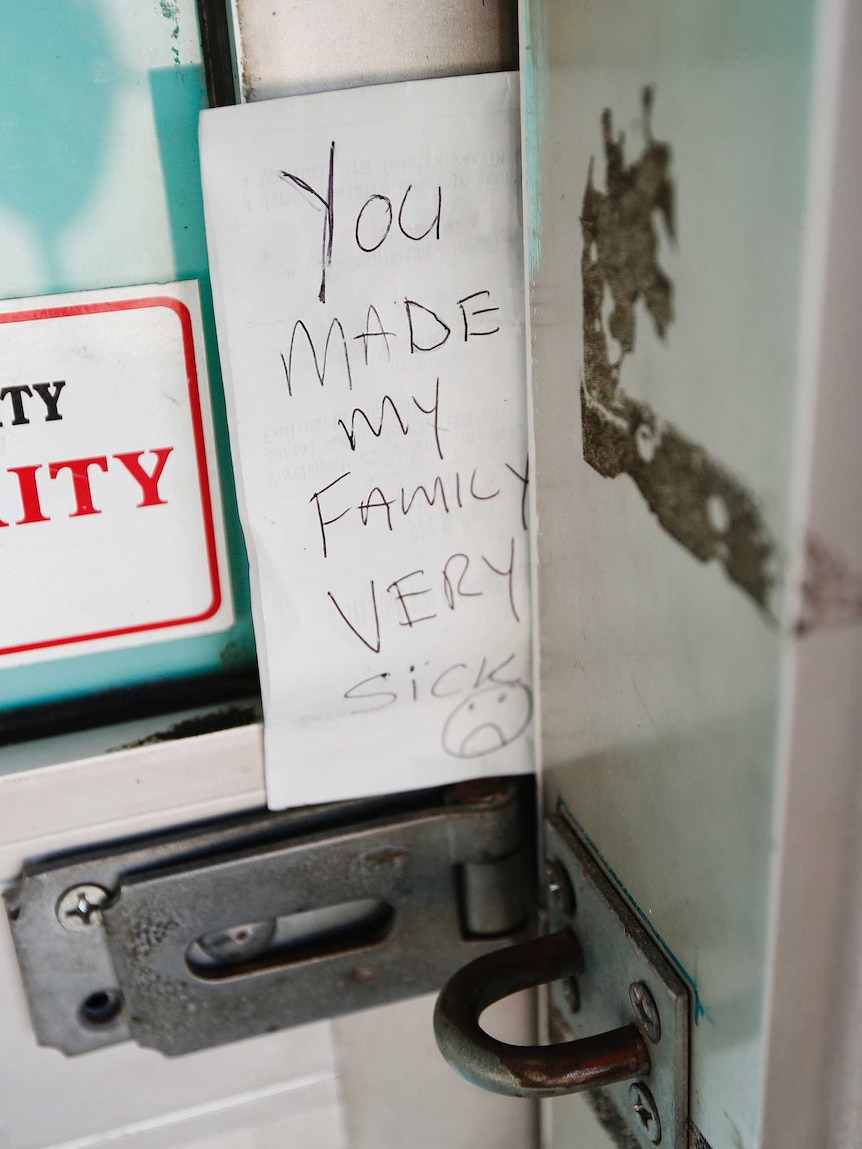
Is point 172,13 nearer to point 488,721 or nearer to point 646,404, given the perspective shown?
point 646,404

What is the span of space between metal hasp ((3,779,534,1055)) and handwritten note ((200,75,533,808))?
4cm

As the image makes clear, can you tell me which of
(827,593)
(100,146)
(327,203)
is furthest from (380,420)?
(827,593)

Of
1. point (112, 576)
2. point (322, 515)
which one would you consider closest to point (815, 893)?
point (322, 515)

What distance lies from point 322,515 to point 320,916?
372mm

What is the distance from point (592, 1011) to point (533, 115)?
2.12ft

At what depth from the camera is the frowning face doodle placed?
2.86ft

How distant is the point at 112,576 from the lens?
80cm

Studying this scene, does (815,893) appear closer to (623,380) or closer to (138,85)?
(623,380)

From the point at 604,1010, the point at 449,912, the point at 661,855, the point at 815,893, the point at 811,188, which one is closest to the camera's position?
the point at 811,188

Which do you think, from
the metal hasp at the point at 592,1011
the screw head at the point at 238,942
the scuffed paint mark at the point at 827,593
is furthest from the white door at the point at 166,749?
the scuffed paint mark at the point at 827,593

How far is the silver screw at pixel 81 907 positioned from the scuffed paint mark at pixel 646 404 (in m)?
0.52

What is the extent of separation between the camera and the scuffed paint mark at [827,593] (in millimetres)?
456

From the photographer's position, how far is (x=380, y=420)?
77cm

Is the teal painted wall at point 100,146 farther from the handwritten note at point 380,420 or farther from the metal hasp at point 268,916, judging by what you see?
the metal hasp at point 268,916
